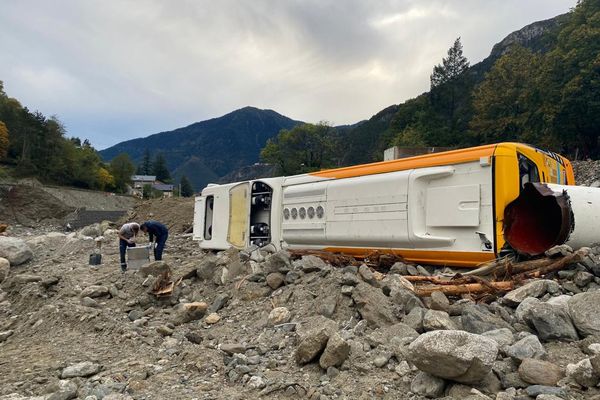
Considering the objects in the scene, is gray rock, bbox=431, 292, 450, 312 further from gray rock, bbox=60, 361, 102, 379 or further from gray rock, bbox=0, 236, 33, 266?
gray rock, bbox=0, 236, 33, 266

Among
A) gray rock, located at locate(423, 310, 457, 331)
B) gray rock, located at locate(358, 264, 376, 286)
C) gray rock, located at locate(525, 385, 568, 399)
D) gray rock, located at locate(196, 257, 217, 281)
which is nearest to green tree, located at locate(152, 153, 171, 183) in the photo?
gray rock, located at locate(196, 257, 217, 281)

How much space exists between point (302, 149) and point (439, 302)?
201 ft

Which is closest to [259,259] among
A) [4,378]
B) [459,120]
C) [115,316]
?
[115,316]

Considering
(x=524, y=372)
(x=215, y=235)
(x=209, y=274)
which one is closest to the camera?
(x=524, y=372)

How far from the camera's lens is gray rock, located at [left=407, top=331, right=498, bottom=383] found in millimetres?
3238

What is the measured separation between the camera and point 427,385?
11.5ft

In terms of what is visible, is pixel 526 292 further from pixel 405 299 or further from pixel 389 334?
pixel 389 334

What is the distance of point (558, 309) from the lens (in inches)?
163

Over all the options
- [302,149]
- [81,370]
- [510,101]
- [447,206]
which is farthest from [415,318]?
[302,149]

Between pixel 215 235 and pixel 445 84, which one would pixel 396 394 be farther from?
pixel 445 84

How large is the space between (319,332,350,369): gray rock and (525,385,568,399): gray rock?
1480 millimetres

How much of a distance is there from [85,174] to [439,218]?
63218 mm

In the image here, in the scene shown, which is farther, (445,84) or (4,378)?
(445,84)

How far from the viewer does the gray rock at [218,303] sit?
21.5 ft
